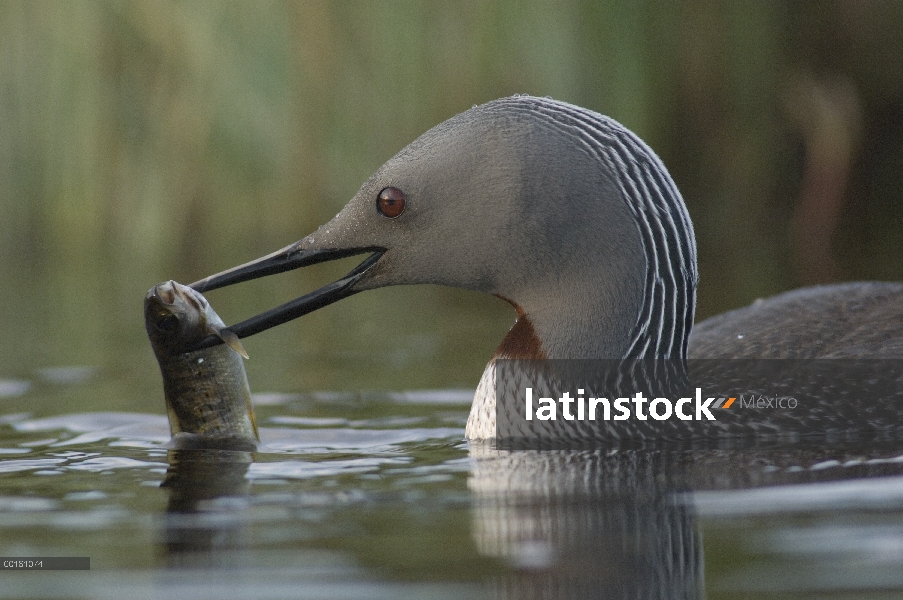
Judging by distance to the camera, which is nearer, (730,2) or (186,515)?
(186,515)

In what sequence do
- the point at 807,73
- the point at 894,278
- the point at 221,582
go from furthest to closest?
1. the point at 807,73
2. the point at 894,278
3. the point at 221,582

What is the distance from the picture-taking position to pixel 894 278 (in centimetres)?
959

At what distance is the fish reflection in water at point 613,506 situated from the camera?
11.4 feet

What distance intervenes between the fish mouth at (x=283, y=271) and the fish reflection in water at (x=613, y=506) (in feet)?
2.53

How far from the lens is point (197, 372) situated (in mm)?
5258

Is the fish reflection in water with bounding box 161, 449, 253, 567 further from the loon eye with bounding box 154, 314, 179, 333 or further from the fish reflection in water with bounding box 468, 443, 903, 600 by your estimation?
the fish reflection in water with bounding box 468, 443, 903, 600

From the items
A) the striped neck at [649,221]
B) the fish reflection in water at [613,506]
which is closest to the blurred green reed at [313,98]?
the striped neck at [649,221]

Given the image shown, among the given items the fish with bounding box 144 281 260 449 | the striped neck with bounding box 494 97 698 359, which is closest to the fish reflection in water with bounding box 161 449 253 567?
the fish with bounding box 144 281 260 449

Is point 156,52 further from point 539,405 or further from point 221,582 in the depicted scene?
Result: point 221,582

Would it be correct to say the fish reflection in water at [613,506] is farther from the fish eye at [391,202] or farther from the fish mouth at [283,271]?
the fish eye at [391,202]

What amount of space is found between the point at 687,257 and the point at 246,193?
18.6 ft

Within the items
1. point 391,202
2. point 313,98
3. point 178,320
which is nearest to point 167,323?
point 178,320

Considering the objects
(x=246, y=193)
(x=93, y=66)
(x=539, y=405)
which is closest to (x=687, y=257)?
(x=539, y=405)

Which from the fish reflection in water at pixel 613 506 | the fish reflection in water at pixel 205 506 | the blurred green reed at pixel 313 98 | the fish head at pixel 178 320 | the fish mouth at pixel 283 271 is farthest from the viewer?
the blurred green reed at pixel 313 98
